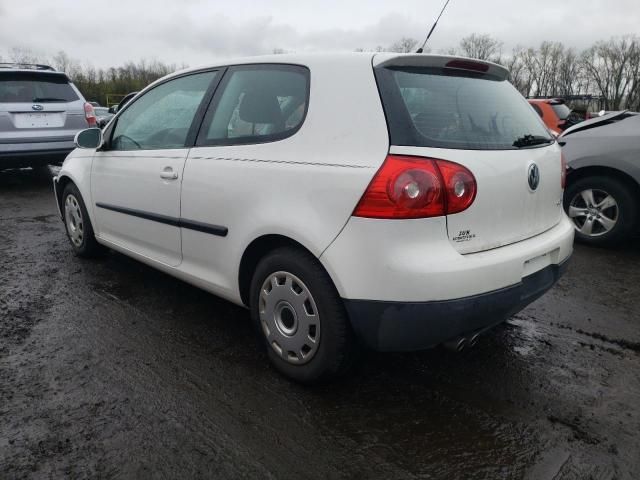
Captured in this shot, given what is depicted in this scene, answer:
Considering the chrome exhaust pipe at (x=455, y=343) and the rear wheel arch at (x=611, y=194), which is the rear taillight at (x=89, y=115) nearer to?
the rear wheel arch at (x=611, y=194)

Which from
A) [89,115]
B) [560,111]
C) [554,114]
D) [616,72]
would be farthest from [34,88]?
[616,72]

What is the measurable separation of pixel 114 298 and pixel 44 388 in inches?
46.5

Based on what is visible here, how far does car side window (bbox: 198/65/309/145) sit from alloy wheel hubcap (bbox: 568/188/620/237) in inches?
146


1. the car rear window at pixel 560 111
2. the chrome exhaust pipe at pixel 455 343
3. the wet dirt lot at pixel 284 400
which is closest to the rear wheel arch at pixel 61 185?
the wet dirt lot at pixel 284 400

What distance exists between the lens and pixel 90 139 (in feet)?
12.6

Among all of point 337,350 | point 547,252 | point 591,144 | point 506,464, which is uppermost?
point 591,144

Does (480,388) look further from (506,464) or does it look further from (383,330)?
(383,330)

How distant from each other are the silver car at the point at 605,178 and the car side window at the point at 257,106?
3639 millimetres

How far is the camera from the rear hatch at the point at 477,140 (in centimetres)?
218

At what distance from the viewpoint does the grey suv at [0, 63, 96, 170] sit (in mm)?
7008

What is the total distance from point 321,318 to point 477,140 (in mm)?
1074

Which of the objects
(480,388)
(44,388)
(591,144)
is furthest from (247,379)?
(591,144)

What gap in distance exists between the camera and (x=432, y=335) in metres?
2.16

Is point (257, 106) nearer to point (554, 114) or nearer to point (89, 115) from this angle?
point (89, 115)
